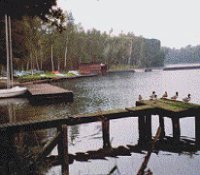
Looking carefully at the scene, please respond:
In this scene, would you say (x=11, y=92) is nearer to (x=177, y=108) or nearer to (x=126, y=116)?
(x=126, y=116)

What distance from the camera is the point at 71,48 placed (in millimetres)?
122438

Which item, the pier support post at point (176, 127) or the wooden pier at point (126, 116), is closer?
the wooden pier at point (126, 116)

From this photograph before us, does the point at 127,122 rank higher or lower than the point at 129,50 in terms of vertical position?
lower

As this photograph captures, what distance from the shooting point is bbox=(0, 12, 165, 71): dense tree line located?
65.6 m

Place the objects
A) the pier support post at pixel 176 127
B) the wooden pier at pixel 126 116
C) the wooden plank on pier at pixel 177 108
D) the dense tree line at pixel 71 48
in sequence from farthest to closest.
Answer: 1. the dense tree line at pixel 71 48
2. the pier support post at pixel 176 127
3. the wooden plank on pier at pixel 177 108
4. the wooden pier at pixel 126 116

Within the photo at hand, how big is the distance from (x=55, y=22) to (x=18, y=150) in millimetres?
4749

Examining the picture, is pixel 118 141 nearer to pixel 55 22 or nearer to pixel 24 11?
pixel 55 22

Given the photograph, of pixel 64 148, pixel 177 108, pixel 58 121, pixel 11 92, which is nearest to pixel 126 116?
pixel 177 108

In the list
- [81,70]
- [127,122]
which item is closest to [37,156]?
[127,122]

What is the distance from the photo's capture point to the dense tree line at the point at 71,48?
65562mm

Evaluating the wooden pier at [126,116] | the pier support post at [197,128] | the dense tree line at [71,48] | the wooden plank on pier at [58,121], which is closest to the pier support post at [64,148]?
the wooden pier at [126,116]

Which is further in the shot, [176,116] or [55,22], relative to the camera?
[176,116]

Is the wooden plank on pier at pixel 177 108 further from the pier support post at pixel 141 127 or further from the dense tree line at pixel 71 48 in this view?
the dense tree line at pixel 71 48

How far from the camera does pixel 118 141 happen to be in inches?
778
